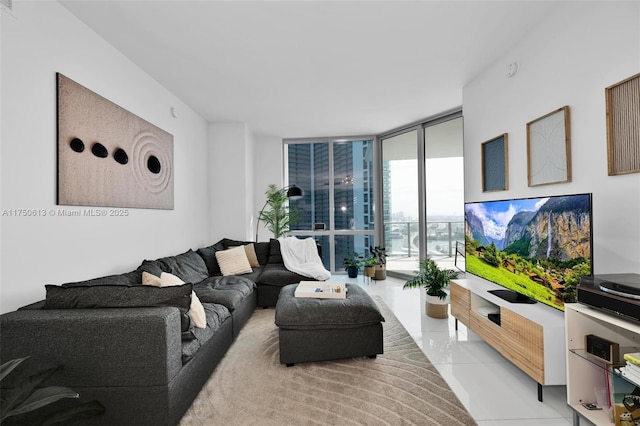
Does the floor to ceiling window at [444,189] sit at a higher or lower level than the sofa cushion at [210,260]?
higher

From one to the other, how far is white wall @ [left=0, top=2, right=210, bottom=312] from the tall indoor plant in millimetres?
2657

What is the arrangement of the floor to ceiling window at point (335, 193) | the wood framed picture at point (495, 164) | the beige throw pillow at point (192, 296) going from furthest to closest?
the floor to ceiling window at point (335, 193)
the wood framed picture at point (495, 164)
the beige throw pillow at point (192, 296)

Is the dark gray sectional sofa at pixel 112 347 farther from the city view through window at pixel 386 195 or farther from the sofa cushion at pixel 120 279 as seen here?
the city view through window at pixel 386 195

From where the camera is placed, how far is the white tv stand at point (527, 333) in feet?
6.19

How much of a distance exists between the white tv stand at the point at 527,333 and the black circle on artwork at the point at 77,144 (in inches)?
134

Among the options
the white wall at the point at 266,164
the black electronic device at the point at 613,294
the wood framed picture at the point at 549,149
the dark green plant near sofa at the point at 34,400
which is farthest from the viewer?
the white wall at the point at 266,164

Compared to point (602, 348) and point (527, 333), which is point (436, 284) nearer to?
point (527, 333)

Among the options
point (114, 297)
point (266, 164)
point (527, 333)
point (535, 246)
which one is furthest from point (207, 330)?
point (266, 164)

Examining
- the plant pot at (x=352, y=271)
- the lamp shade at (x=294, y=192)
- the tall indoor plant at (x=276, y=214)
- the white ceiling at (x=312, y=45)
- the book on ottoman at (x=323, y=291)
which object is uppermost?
the white ceiling at (x=312, y=45)

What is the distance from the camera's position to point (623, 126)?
1.82 meters

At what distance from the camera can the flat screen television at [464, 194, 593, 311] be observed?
1.90m

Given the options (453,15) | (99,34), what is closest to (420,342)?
(453,15)

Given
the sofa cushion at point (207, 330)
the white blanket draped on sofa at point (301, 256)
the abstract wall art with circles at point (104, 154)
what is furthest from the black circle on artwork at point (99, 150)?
the white blanket draped on sofa at point (301, 256)

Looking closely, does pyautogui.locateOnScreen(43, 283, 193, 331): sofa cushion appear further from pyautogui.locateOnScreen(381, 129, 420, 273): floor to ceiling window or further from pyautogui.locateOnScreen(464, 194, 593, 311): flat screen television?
pyautogui.locateOnScreen(381, 129, 420, 273): floor to ceiling window
